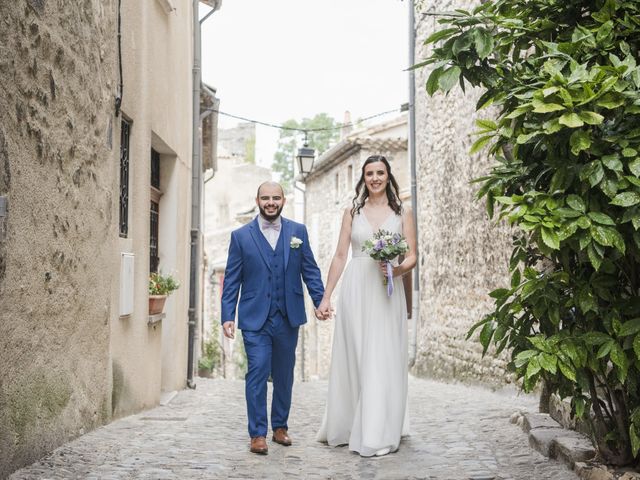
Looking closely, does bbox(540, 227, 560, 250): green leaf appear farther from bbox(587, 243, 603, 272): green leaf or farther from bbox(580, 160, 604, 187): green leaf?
bbox(580, 160, 604, 187): green leaf

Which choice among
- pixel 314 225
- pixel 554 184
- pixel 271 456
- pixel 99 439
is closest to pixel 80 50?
pixel 99 439

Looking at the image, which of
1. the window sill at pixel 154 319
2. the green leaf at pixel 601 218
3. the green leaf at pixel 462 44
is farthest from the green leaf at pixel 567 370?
the window sill at pixel 154 319

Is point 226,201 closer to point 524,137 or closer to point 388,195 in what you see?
point 388,195

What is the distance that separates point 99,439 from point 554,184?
3484 mm

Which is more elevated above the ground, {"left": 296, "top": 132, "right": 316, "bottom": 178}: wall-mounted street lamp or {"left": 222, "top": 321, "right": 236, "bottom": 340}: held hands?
{"left": 296, "top": 132, "right": 316, "bottom": 178}: wall-mounted street lamp

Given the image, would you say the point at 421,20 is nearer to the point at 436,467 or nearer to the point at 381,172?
the point at 381,172

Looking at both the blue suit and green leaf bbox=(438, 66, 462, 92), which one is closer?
green leaf bbox=(438, 66, 462, 92)

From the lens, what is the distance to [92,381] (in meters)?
5.66

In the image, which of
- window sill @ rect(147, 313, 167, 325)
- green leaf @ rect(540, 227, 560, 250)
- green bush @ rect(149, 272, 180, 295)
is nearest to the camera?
green leaf @ rect(540, 227, 560, 250)

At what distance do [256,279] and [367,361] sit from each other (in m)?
0.90

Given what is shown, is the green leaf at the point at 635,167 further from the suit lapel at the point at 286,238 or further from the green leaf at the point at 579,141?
the suit lapel at the point at 286,238

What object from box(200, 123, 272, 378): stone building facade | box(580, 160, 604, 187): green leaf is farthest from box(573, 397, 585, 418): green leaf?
box(200, 123, 272, 378): stone building facade

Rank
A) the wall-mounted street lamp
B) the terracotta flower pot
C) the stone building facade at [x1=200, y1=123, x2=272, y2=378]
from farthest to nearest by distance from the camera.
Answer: the stone building facade at [x1=200, y1=123, x2=272, y2=378]
the wall-mounted street lamp
the terracotta flower pot

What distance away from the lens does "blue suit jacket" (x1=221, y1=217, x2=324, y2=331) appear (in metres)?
5.42
